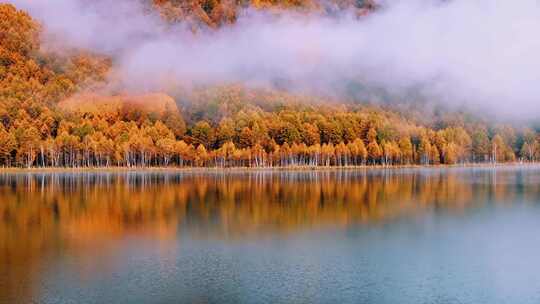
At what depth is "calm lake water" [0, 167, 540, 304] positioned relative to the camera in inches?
970

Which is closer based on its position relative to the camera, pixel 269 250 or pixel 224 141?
pixel 269 250

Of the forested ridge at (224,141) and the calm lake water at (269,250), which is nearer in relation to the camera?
the calm lake water at (269,250)

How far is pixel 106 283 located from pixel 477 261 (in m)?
18.8

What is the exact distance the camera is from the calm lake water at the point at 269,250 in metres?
24.6

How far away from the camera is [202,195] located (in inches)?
2650

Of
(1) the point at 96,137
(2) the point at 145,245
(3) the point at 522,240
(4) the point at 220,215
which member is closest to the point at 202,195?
(4) the point at 220,215

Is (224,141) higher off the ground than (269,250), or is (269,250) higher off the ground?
(224,141)

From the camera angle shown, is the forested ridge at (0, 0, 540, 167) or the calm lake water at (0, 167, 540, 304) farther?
the forested ridge at (0, 0, 540, 167)

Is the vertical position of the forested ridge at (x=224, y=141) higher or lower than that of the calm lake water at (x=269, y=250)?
higher

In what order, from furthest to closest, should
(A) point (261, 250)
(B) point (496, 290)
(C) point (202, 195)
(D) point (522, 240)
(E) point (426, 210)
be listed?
(C) point (202, 195) → (E) point (426, 210) → (D) point (522, 240) → (A) point (261, 250) → (B) point (496, 290)

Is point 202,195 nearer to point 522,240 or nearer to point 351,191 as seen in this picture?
point 351,191

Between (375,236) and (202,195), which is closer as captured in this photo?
(375,236)

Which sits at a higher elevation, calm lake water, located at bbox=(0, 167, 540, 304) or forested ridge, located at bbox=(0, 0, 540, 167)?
forested ridge, located at bbox=(0, 0, 540, 167)

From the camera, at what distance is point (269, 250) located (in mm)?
33250
